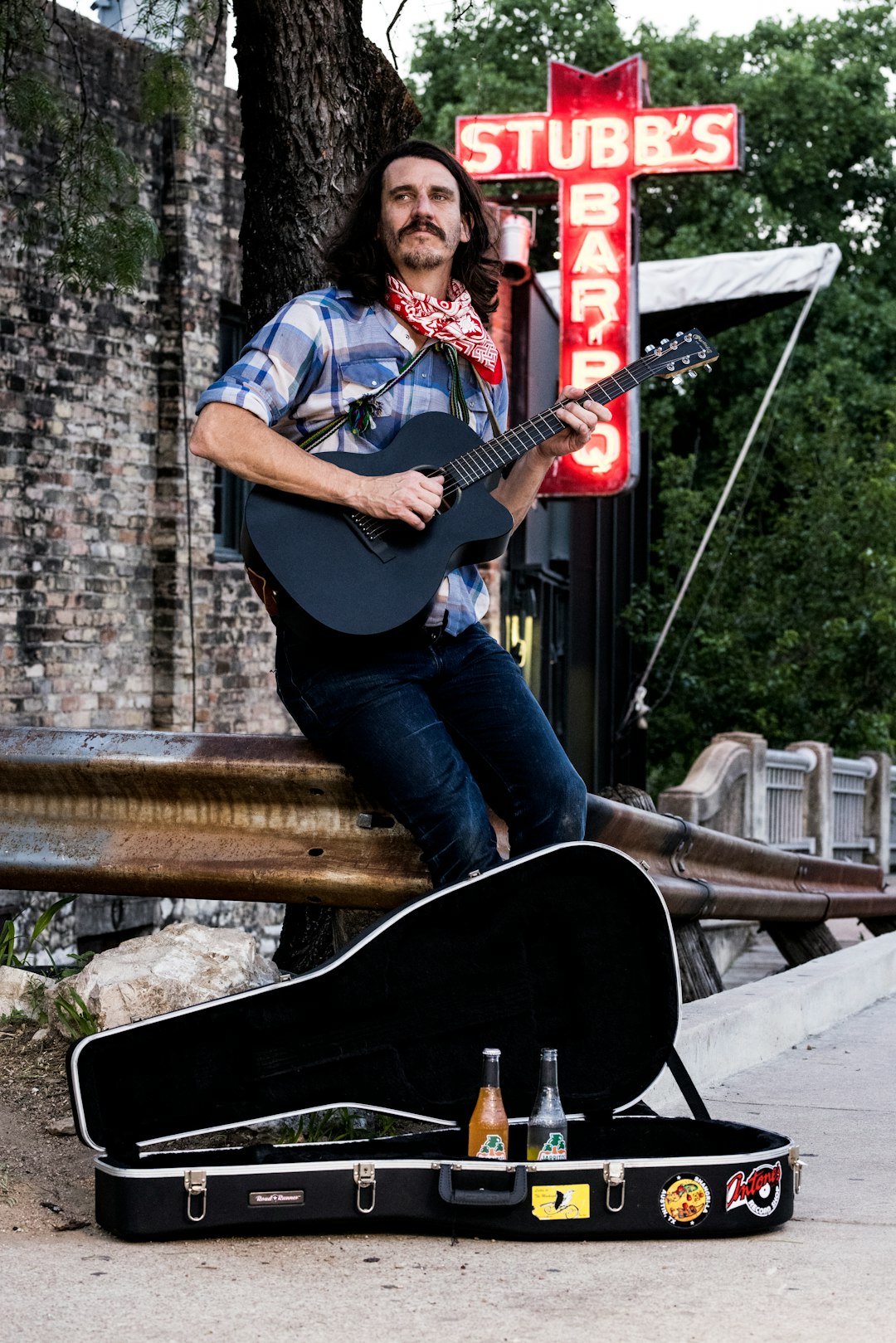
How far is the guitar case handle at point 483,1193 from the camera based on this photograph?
3064 millimetres

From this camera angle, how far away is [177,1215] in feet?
9.86

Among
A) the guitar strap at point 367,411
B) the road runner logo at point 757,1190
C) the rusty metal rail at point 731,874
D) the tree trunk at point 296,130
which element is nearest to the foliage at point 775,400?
the rusty metal rail at point 731,874

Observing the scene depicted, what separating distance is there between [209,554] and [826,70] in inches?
888

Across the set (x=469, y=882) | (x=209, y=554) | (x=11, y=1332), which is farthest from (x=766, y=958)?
(x=11, y=1332)

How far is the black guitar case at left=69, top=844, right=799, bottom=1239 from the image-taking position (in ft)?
10.1

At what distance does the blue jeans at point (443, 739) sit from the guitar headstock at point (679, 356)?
84 cm

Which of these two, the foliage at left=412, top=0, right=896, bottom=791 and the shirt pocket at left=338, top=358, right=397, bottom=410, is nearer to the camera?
the shirt pocket at left=338, top=358, right=397, bottom=410

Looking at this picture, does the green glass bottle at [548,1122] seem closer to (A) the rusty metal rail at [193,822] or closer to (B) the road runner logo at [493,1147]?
(B) the road runner logo at [493,1147]

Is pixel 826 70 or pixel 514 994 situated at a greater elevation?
pixel 826 70

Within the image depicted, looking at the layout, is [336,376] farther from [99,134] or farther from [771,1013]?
[99,134]

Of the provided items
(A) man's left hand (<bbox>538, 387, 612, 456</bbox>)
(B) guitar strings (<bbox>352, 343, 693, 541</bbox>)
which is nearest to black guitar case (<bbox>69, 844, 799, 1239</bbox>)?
(B) guitar strings (<bbox>352, 343, 693, 541</bbox>)

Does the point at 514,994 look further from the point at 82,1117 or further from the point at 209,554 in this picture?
the point at 209,554

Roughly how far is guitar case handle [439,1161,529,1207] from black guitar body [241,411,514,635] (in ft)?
3.66

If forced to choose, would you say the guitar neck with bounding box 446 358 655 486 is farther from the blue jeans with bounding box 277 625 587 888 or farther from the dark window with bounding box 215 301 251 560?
the dark window with bounding box 215 301 251 560
